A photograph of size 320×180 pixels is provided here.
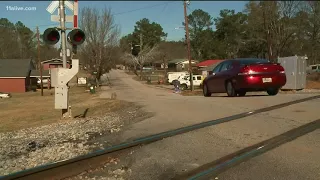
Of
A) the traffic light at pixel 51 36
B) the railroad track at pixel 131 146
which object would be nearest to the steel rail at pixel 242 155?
the railroad track at pixel 131 146

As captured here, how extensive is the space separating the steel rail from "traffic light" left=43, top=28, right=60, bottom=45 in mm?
7365

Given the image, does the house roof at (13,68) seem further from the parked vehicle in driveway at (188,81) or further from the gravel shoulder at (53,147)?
the gravel shoulder at (53,147)

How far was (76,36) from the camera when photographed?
11.5m

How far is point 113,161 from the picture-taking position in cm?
593

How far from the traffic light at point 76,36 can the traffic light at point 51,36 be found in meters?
0.38

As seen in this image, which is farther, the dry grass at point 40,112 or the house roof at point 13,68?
the house roof at point 13,68

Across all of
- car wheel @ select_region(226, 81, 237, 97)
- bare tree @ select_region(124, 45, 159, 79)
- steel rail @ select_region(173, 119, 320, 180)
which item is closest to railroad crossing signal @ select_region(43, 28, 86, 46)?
car wheel @ select_region(226, 81, 237, 97)

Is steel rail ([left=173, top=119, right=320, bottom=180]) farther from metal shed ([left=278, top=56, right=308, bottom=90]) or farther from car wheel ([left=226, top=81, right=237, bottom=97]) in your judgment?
metal shed ([left=278, top=56, right=308, bottom=90])

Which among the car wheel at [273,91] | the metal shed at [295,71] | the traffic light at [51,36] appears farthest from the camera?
the metal shed at [295,71]

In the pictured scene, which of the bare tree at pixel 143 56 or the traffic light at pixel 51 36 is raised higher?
the bare tree at pixel 143 56

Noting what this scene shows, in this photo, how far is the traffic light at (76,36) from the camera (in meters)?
11.5

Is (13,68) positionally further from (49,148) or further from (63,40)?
(49,148)

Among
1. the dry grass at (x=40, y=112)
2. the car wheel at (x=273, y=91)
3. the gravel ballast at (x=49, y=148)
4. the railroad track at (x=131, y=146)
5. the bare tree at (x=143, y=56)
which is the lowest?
the dry grass at (x=40, y=112)

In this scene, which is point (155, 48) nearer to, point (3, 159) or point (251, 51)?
point (251, 51)
